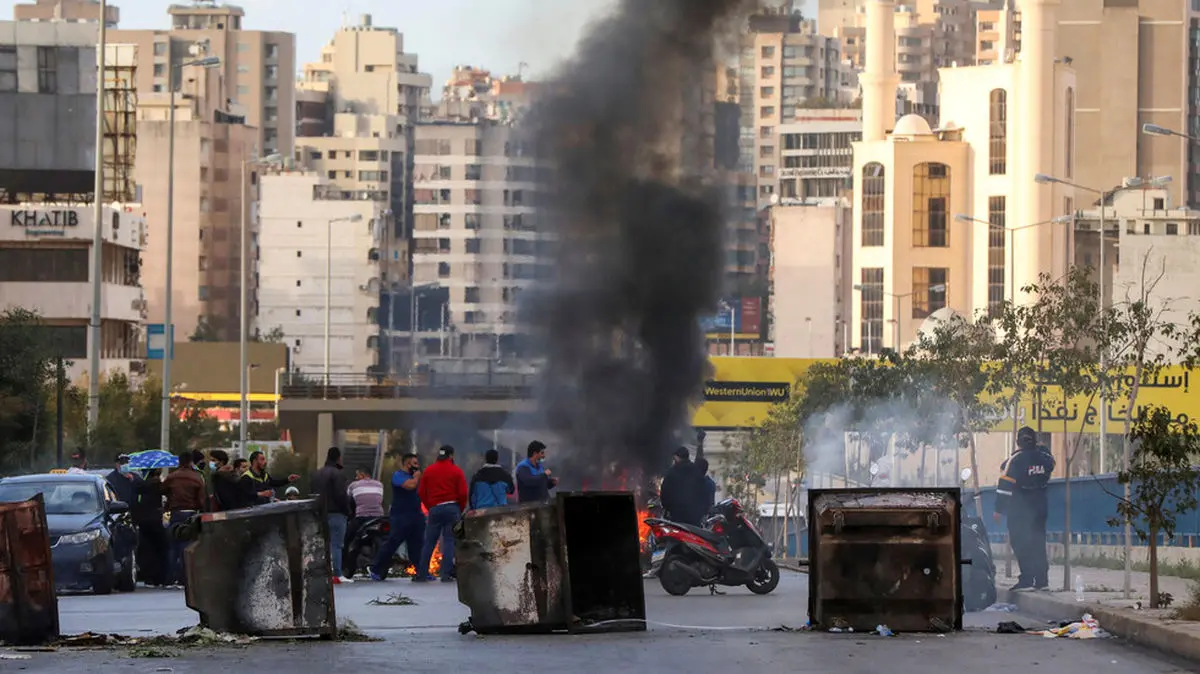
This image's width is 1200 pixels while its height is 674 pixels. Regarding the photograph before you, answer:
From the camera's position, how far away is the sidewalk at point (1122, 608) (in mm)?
16750

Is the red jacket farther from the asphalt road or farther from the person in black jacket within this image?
the asphalt road

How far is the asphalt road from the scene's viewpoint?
15031 mm

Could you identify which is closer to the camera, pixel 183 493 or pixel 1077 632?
pixel 1077 632

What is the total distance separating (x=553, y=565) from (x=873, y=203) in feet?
443

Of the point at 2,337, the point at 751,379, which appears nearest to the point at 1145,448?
the point at 2,337

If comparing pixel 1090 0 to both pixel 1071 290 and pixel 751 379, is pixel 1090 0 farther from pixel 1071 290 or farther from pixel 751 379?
pixel 1071 290

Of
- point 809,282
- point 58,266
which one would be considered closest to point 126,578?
point 58,266

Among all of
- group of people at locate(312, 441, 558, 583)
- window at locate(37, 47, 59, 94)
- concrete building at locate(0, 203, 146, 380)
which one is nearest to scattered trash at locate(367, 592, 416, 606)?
group of people at locate(312, 441, 558, 583)

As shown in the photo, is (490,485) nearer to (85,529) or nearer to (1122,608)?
(85,529)

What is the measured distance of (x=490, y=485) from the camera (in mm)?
26531

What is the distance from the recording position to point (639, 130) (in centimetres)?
4062

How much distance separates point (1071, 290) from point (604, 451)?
11.6 m

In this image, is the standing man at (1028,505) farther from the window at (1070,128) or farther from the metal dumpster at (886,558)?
the window at (1070,128)

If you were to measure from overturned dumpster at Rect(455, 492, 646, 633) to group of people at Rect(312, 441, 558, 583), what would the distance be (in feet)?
27.7
